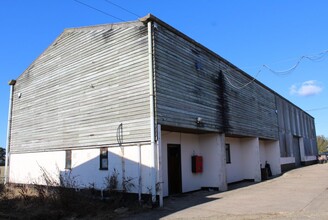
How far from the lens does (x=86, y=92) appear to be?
1642cm

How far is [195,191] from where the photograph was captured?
1733cm

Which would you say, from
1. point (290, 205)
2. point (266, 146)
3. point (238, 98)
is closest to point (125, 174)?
point (290, 205)

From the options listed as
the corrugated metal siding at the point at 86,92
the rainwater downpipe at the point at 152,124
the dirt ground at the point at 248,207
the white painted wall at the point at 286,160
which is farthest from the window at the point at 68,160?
the white painted wall at the point at 286,160

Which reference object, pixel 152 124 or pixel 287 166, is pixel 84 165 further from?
pixel 287 166

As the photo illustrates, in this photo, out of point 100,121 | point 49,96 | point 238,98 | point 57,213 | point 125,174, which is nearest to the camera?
point 57,213

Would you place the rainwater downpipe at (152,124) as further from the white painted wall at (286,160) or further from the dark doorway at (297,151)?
the dark doorway at (297,151)

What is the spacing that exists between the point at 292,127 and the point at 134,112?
1036 inches

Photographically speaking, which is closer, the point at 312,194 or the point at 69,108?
the point at 312,194

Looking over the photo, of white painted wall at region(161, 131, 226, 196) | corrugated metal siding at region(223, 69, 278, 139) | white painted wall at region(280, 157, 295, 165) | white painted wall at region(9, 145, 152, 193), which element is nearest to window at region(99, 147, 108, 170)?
white painted wall at region(9, 145, 152, 193)

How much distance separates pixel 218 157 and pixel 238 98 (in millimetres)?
5136

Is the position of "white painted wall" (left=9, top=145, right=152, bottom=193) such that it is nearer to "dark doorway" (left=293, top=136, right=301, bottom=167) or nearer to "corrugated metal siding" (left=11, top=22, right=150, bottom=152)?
"corrugated metal siding" (left=11, top=22, right=150, bottom=152)

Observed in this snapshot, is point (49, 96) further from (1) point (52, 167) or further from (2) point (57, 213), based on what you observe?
(2) point (57, 213)

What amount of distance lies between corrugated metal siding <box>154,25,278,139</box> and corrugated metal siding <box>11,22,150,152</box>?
873 mm

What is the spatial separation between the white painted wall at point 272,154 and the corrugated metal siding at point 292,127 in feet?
4.37
